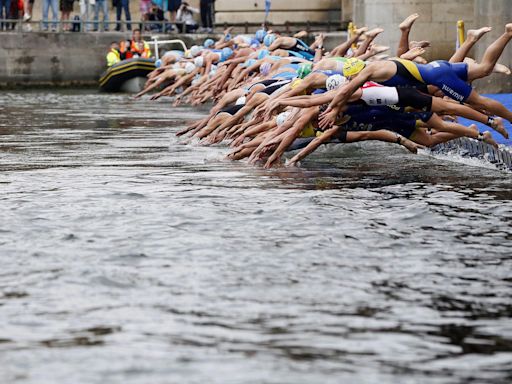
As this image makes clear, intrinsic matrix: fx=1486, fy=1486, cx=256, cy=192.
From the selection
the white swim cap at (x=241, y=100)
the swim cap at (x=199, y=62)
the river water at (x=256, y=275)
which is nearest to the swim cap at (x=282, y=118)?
the river water at (x=256, y=275)

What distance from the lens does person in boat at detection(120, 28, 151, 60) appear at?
43344mm

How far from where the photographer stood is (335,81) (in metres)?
16.4

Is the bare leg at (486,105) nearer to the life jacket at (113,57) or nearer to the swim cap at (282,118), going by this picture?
the swim cap at (282,118)

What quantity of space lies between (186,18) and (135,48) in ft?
9.95

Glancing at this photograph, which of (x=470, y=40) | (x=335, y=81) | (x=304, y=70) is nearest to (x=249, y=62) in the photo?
(x=304, y=70)

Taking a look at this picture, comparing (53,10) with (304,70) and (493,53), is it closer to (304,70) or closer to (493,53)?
(304,70)

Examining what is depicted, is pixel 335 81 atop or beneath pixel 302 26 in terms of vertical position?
atop

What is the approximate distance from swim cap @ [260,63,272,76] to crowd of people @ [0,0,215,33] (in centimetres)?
1966

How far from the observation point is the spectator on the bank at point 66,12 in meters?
43.2

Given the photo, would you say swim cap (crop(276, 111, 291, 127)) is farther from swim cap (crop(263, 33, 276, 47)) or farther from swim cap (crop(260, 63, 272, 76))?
swim cap (crop(263, 33, 276, 47))

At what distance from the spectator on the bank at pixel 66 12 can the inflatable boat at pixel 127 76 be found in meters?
2.06

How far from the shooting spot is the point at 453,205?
41.5ft

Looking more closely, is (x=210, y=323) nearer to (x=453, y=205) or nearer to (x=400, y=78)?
(x=453, y=205)

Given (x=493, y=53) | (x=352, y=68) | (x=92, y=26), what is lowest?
(x=92, y=26)
